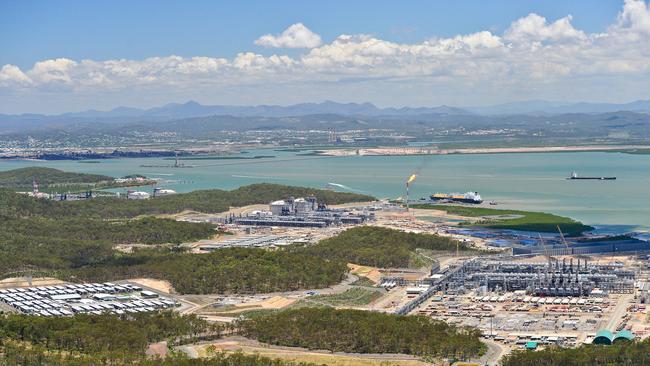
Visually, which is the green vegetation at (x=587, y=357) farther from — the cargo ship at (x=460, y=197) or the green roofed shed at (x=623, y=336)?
the cargo ship at (x=460, y=197)

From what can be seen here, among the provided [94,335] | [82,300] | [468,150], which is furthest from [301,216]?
[468,150]

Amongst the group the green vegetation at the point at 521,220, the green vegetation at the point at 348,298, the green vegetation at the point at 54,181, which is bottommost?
the green vegetation at the point at 54,181

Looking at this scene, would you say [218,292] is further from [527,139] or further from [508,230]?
[527,139]

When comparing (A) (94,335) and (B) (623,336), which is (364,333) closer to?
(B) (623,336)

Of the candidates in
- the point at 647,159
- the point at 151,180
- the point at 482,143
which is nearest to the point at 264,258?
the point at 151,180

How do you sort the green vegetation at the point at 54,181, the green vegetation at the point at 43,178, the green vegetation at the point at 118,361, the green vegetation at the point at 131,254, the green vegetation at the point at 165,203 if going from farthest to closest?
the green vegetation at the point at 43,178
the green vegetation at the point at 54,181
the green vegetation at the point at 165,203
the green vegetation at the point at 131,254
the green vegetation at the point at 118,361

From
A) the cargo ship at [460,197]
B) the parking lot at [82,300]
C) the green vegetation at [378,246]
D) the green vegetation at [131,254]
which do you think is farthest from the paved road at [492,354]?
the cargo ship at [460,197]
